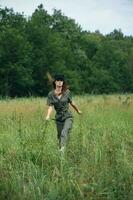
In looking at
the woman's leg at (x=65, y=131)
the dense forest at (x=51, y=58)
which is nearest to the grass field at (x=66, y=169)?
the woman's leg at (x=65, y=131)

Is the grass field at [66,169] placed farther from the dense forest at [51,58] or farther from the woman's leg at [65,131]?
the dense forest at [51,58]

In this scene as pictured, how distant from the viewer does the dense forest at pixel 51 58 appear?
234 ft

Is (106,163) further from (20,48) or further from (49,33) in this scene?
(49,33)

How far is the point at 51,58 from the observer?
258 ft

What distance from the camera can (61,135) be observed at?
37.9ft

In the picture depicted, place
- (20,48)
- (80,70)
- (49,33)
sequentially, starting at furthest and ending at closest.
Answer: (80,70) → (49,33) → (20,48)

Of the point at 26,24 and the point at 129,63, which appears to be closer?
the point at 26,24

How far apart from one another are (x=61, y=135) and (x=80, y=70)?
80.0 m

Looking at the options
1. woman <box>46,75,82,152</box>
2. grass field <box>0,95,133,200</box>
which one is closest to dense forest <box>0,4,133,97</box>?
woman <box>46,75,82,152</box>

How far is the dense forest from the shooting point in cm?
7138

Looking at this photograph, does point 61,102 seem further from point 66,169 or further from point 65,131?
point 66,169

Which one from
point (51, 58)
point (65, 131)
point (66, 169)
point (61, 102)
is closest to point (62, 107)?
point (61, 102)

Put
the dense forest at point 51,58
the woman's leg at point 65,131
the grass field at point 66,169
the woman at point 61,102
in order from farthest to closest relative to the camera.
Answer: the dense forest at point 51,58
the woman at point 61,102
the woman's leg at point 65,131
the grass field at point 66,169

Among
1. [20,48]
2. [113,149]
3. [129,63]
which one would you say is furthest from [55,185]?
[129,63]
